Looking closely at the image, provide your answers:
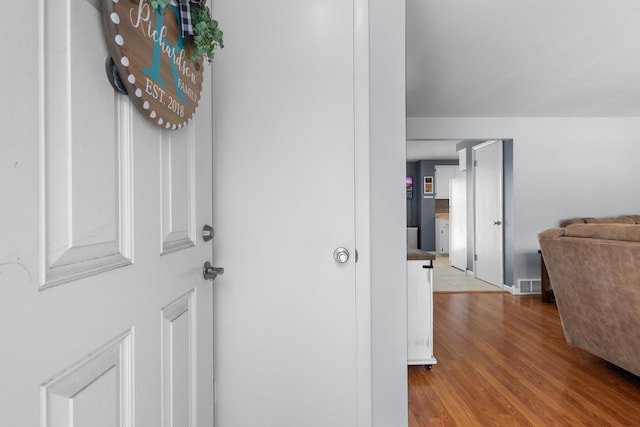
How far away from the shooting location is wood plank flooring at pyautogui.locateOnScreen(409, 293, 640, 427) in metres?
2.04

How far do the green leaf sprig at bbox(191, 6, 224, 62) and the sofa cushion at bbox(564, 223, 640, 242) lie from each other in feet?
7.73

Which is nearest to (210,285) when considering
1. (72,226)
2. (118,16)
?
(72,226)

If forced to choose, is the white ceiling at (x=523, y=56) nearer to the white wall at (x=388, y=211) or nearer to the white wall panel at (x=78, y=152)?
the white wall at (x=388, y=211)

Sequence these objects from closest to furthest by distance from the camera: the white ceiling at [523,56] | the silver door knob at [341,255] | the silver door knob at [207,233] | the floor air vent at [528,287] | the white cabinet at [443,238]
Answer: the silver door knob at [207,233] < the silver door knob at [341,255] < the white ceiling at [523,56] < the floor air vent at [528,287] < the white cabinet at [443,238]

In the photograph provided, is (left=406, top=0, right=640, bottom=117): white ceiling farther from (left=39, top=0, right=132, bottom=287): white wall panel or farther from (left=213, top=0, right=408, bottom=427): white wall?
(left=39, top=0, right=132, bottom=287): white wall panel

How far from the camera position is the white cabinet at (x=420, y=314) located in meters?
2.65

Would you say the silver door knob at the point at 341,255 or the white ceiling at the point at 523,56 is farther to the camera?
the white ceiling at the point at 523,56

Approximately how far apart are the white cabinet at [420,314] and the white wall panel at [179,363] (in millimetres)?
1848

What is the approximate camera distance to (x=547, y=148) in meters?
5.15

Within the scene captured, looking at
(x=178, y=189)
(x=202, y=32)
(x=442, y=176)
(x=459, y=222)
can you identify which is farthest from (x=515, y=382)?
(x=442, y=176)

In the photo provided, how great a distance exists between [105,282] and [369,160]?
0.92 meters

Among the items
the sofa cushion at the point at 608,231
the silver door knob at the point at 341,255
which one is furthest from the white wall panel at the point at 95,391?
the sofa cushion at the point at 608,231

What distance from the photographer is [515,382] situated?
2.45m

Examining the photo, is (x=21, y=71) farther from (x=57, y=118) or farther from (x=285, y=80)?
(x=285, y=80)
